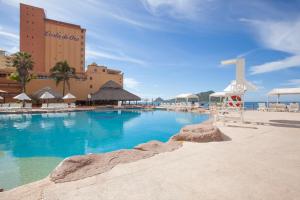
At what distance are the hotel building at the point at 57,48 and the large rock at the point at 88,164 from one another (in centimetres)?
2809

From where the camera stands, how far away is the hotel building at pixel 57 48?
100 ft

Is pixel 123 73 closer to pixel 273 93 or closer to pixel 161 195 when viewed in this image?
pixel 273 93

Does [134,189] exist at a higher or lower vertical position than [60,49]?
lower

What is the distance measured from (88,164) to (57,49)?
36469mm

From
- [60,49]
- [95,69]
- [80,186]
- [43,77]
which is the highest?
[60,49]

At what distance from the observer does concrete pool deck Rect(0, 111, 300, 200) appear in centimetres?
213

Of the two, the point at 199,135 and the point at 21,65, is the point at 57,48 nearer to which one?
the point at 21,65

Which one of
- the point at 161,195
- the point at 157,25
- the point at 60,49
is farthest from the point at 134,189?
the point at 60,49

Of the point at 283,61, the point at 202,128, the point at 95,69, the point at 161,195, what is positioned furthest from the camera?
the point at 95,69

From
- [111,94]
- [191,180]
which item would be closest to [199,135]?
[191,180]

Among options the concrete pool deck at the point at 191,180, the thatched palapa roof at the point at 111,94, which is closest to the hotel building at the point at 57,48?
the thatched palapa roof at the point at 111,94

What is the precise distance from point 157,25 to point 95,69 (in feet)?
64.3

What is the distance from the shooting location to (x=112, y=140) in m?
8.58

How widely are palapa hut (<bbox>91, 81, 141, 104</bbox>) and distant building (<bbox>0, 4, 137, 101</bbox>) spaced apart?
2119 millimetres
